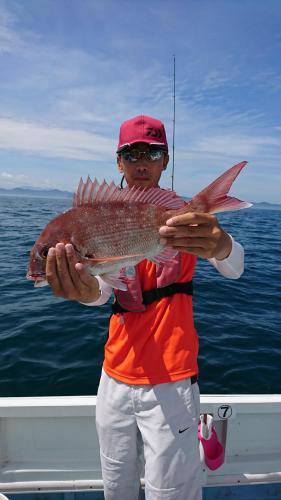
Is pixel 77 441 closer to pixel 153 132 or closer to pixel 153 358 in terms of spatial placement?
pixel 153 358

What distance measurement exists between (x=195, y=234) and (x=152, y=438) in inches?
75.2

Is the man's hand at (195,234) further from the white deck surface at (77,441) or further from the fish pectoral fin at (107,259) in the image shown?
the white deck surface at (77,441)

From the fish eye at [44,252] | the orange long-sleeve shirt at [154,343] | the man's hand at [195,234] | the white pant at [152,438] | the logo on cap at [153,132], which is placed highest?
the logo on cap at [153,132]

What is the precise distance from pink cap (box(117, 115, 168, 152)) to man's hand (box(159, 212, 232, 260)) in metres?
1.19

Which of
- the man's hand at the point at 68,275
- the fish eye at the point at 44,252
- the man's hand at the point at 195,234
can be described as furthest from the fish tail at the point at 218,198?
the fish eye at the point at 44,252

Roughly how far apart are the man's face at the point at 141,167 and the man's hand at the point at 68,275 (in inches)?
49.7

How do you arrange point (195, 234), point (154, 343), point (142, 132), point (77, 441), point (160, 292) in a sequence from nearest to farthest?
point (195, 234), point (154, 343), point (160, 292), point (142, 132), point (77, 441)

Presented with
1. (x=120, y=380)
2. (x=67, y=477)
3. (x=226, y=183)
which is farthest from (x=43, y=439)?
(x=226, y=183)

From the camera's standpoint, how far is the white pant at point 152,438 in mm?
3092

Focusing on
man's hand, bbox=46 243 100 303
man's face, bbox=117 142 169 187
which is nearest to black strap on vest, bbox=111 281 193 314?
man's hand, bbox=46 243 100 303

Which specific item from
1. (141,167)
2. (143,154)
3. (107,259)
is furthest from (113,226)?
(143,154)

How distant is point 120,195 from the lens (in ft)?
11.2

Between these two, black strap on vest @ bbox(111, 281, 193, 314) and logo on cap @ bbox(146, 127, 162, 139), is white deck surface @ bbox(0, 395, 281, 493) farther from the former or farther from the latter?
logo on cap @ bbox(146, 127, 162, 139)

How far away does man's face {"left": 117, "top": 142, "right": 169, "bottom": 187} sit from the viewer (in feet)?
12.6
